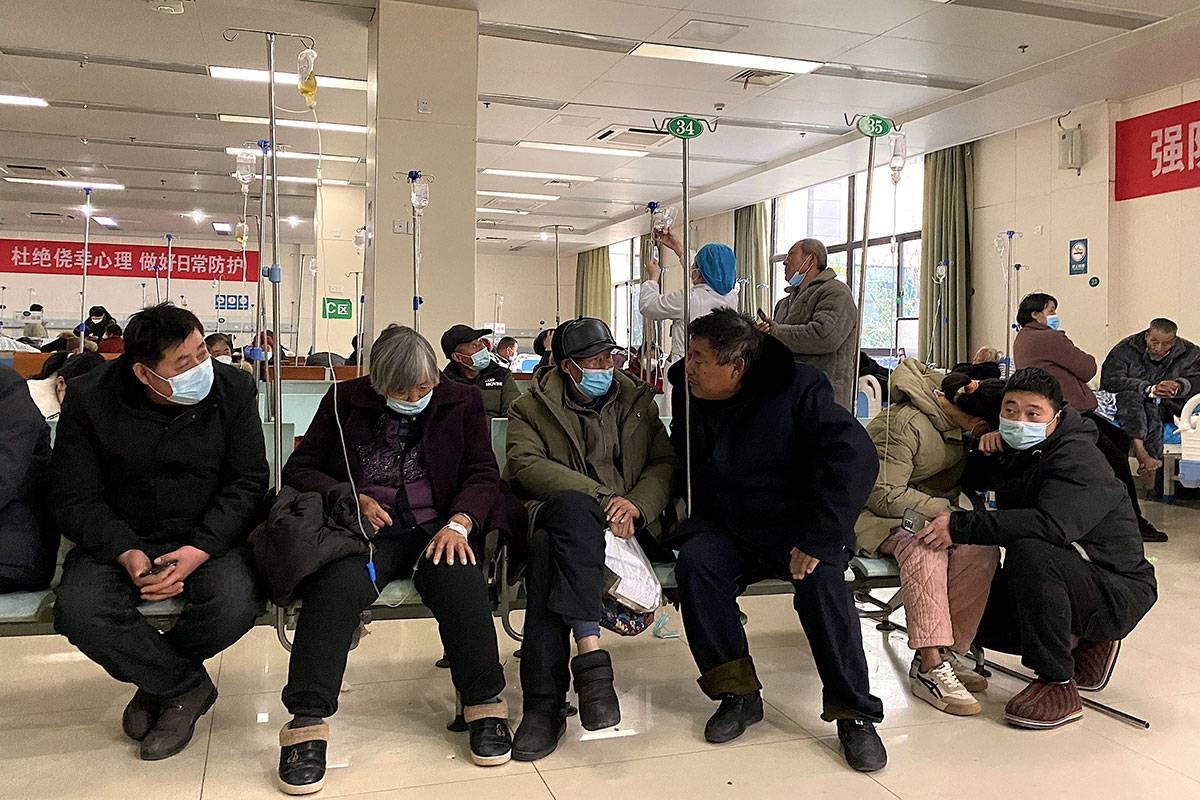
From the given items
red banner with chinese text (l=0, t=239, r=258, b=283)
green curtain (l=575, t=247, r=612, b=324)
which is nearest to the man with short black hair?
green curtain (l=575, t=247, r=612, b=324)

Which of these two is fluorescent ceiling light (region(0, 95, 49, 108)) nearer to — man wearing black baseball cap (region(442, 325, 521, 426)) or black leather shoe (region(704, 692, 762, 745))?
man wearing black baseball cap (region(442, 325, 521, 426))

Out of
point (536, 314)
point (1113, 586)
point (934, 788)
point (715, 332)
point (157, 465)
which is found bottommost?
point (934, 788)

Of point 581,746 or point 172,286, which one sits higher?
point 172,286

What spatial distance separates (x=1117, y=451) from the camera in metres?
4.09

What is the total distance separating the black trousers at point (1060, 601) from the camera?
258cm

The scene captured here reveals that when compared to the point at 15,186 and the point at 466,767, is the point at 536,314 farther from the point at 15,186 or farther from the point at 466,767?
the point at 466,767

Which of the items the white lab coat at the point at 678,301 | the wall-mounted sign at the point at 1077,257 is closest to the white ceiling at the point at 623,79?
the wall-mounted sign at the point at 1077,257

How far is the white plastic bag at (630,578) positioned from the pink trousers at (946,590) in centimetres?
73

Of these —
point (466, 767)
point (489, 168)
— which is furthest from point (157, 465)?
point (489, 168)

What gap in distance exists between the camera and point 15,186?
1241 cm

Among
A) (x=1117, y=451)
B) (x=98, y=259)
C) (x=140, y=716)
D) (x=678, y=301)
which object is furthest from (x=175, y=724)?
(x=98, y=259)

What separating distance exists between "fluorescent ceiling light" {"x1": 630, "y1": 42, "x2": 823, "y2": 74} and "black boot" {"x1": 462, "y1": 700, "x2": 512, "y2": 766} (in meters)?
5.23

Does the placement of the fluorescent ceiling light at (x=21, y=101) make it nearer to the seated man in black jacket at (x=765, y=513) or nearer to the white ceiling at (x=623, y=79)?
the white ceiling at (x=623, y=79)

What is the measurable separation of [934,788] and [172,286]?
1790cm
